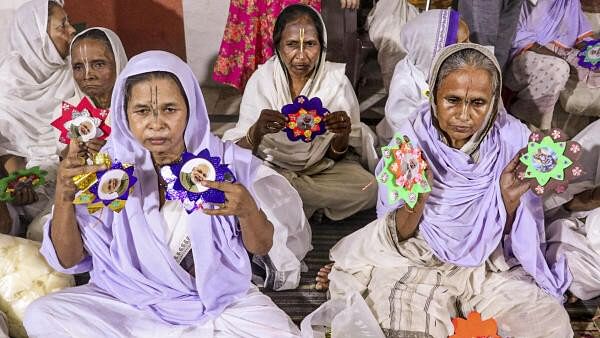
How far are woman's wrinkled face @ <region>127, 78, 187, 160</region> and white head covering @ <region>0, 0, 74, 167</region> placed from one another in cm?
160

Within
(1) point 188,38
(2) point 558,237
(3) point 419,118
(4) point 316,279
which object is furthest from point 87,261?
(1) point 188,38

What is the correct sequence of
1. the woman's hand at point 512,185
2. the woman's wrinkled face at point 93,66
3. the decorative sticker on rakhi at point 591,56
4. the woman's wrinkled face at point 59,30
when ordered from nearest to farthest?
the woman's hand at point 512,185
the woman's wrinkled face at point 93,66
the woman's wrinkled face at point 59,30
the decorative sticker on rakhi at point 591,56

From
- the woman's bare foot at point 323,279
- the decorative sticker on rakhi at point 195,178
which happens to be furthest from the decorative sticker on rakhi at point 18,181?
the woman's bare foot at point 323,279

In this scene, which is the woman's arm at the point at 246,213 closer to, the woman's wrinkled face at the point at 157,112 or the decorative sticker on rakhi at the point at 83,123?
the woman's wrinkled face at the point at 157,112

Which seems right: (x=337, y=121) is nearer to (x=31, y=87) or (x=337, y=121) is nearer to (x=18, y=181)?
(x=18, y=181)

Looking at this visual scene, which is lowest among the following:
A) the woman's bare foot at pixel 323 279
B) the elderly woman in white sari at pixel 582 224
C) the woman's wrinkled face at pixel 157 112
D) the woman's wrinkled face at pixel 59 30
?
the woman's bare foot at pixel 323 279

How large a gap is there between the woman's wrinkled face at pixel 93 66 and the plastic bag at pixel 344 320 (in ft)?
5.57

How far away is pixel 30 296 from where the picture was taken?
263 cm

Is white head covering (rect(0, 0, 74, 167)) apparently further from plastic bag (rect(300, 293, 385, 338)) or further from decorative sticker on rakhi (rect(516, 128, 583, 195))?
decorative sticker on rakhi (rect(516, 128, 583, 195))

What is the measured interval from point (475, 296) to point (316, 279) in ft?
2.53

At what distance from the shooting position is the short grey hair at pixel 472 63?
2.50 m

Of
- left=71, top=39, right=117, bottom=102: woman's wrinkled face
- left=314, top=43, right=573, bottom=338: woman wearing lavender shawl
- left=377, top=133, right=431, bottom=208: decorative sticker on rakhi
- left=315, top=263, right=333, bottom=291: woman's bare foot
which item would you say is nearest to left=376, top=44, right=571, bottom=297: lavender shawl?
left=314, top=43, right=573, bottom=338: woman wearing lavender shawl

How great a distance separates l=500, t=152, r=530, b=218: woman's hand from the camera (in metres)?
2.49

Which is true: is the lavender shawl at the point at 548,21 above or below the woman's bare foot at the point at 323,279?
above
